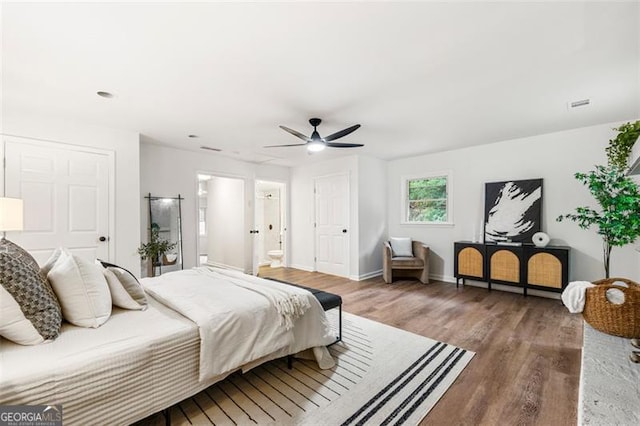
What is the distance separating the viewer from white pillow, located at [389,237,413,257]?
540 centimetres

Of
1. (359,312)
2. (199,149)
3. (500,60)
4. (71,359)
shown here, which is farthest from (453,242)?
(71,359)

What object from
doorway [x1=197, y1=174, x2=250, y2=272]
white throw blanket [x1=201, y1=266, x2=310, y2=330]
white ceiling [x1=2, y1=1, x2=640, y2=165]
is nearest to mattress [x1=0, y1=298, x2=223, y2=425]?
white throw blanket [x1=201, y1=266, x2=310, y2=330]

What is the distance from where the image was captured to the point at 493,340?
2770 mm

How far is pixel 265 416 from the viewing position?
5.73ft

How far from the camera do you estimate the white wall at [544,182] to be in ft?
12.6

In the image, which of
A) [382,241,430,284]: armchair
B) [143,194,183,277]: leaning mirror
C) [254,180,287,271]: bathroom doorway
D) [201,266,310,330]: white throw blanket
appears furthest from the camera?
[254,180,287,271]: bathroom doorway

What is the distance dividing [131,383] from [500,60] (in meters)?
3.23

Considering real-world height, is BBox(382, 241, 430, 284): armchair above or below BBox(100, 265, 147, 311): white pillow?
below

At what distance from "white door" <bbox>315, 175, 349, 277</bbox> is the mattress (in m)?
4.13

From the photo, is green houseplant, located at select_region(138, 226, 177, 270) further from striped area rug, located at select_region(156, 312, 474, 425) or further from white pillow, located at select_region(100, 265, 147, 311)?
striped area rug, located at select_region(156, 312, 474, 425)

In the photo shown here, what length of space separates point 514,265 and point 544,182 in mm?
1350

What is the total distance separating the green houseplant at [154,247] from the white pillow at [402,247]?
13.1 ft

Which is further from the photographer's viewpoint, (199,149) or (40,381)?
(199,149)

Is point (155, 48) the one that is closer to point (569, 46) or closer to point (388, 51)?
point (388, 51)
